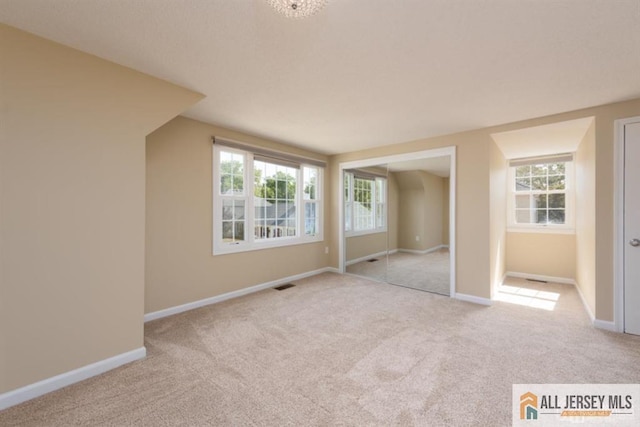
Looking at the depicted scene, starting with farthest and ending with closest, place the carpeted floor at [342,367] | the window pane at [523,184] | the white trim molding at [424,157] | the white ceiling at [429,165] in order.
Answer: the window pane at [523,184], the white ceiling at [429,165], the white trim molding at [424,157], the carpeted floor at [342,367]

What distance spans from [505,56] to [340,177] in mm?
3419

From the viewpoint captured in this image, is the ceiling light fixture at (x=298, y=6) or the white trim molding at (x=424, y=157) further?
the white trim molding at (x=424, y=157)

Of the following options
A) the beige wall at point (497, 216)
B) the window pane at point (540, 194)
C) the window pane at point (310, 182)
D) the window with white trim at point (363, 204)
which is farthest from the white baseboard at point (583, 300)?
the window pane at point (310, 182)

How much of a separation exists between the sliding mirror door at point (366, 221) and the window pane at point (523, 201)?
2441 millimetres

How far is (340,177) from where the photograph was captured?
5176mm

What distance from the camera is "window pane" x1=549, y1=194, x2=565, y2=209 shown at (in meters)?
4.52

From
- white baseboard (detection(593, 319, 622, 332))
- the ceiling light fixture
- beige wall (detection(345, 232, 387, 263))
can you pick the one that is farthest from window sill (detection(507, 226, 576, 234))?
the ceiling light fixture

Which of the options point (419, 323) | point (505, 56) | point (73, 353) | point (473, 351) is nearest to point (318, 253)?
point (419, 323)

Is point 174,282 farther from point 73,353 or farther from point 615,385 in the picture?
point 615,385

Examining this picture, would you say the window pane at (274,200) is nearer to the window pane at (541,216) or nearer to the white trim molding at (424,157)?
the white trim molding at (424,157)

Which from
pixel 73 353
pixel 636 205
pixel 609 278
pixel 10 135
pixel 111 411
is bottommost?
pixel 111 411

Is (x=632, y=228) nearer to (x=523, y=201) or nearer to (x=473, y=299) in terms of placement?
(x=473, y=299)

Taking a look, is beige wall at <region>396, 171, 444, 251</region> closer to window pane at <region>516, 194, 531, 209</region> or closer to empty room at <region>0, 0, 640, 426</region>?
empty room at <region>0, 0, 640, 426</region>

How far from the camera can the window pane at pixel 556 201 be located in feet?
14.8
